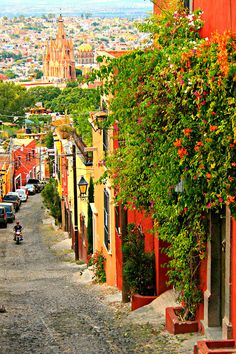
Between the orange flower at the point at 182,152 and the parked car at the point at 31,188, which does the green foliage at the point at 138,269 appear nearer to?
the orange flower at the point at 182,152

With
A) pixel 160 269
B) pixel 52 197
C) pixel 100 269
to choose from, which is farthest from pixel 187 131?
pixel 52 197

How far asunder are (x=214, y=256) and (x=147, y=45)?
316 centimetres

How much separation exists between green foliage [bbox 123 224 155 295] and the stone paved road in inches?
22.1

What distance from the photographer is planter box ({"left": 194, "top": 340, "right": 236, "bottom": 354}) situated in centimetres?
1055

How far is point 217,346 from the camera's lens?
1079 centimetres

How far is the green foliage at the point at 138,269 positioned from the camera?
624 inches

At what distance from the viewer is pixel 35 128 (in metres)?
103

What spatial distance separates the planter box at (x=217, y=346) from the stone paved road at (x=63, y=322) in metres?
1.23

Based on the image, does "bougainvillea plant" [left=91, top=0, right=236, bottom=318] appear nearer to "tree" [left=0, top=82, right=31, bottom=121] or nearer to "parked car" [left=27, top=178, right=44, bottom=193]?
"parked car" [left=27, top=178, right=44, bottom=193]

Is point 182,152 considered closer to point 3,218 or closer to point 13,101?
point 3,218

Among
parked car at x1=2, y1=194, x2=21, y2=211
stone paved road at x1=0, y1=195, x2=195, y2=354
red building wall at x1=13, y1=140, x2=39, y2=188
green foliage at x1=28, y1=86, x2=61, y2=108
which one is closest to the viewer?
stone paved road at x1=0, y1=195, x2=195, y2=354

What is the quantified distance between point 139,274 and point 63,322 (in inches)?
65.0

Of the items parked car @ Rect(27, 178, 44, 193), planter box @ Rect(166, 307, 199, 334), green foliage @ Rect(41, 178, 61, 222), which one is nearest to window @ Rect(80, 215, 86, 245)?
green foliage @ Rect(41, 178, 61, 222)

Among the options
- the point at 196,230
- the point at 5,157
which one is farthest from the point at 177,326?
the point at 5,157
